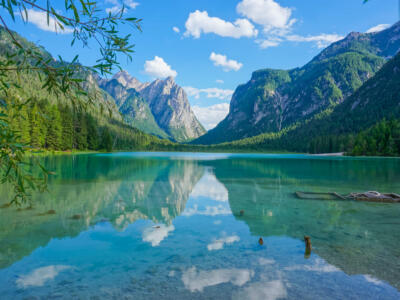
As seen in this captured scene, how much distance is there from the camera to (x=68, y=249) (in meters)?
10.6

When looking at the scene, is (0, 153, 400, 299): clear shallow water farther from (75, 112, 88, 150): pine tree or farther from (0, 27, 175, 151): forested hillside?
(75, 112, 88, 150): pine tree

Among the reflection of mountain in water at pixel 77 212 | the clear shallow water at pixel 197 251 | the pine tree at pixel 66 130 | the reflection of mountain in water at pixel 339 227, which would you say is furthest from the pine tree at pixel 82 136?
the reflection of mountain in water at pixel 339 227

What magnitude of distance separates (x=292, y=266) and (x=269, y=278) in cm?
138

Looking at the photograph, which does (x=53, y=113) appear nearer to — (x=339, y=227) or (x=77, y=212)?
(x=77, y=212)

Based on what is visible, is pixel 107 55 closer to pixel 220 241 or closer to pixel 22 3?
pixel 22 3

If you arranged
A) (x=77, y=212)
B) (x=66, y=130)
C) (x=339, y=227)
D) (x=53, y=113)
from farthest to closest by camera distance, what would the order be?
(x=66, y=130)
(x=53, y=113)
(x=77, y=212)
(x=339, y=227)

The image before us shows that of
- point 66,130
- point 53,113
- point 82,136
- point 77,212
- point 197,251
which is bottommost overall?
point 197,251

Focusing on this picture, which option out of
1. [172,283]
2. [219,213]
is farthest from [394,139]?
[172,283]

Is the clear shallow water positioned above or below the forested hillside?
below

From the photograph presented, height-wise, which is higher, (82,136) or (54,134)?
(82,136)

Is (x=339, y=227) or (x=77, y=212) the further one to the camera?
(x=77, y=212)

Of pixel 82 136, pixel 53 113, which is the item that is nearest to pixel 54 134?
pixel 53 113

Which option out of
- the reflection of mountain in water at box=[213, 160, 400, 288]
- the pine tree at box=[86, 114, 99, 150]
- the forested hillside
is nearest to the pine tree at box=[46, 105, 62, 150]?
the forested hillside

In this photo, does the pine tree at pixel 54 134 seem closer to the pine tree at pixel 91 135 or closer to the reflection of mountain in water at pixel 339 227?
the pine tree at pixel 91 135
